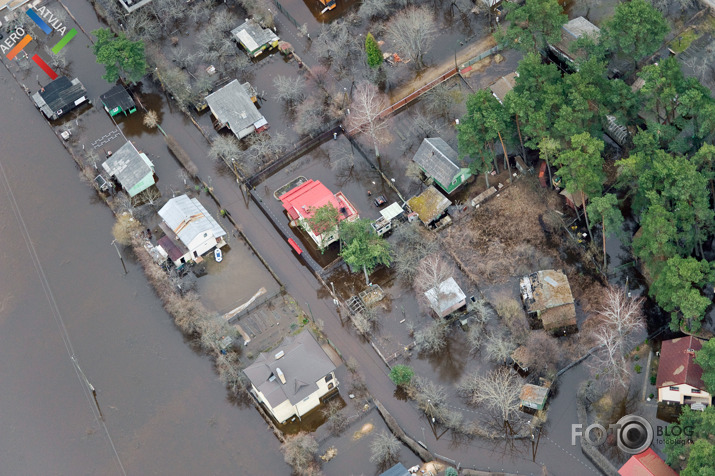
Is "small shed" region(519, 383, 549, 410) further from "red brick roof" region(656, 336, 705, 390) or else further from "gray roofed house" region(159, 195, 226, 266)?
"gray roofed house" region(159, 195, 226, 266)

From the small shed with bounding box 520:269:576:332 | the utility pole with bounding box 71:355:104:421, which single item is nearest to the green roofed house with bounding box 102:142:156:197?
the utility pole with bounding box 71:355:104:421

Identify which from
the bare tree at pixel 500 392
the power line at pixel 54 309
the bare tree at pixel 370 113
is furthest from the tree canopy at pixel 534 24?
the power line at pixel 54 309

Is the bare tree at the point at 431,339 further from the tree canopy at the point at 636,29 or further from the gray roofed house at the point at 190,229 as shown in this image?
the tree canopy at the point at 636,29

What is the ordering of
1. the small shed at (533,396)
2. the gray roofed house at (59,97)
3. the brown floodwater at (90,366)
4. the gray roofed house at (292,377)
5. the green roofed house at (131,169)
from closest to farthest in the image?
the gray roofed house at (292,377) → the small shed at (533,396) → the brown floodwater at (90,366) → the green roofed house at (131,169) → the gray roofed house at (59,97)

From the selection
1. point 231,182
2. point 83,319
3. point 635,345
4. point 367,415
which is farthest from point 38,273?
point 635,345

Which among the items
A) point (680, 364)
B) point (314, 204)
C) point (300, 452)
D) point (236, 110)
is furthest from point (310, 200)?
point (680, 364)
